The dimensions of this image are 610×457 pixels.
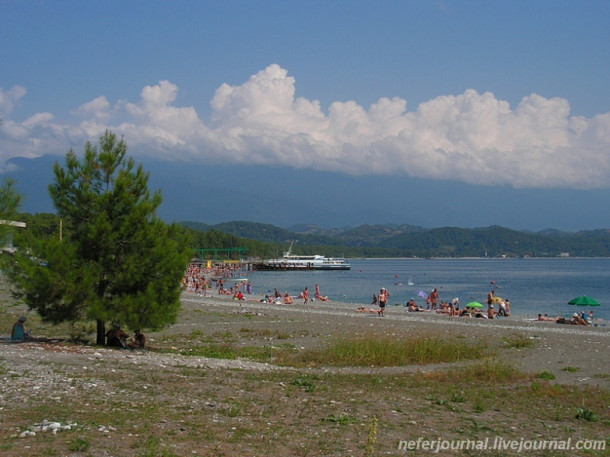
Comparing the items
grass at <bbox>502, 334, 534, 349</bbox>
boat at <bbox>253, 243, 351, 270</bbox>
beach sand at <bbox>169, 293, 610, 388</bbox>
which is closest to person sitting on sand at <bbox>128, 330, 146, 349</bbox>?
beach sand at <bbox>169, 293, 610, 388</bbox>

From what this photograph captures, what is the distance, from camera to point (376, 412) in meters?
11.1

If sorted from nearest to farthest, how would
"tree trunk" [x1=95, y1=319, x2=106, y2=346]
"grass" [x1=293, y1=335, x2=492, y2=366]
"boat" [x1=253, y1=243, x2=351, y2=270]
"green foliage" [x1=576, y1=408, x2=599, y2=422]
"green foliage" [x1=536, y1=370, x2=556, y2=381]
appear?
"green foliage" [x1=576, y1=408, x2=599, y2=422], "green foliage" [x1=536, y1=370, x2=556, y2=381], "grass" [x1=293, y1=335, x2=492, y2=366], "tree trunk" [x1=95, y1=319, x2=106, y2=346], "boat" [x1=253, y1=243, x2=351, y2=270]

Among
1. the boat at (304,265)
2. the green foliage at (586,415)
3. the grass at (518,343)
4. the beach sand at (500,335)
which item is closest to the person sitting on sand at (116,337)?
the beach sand at (500,335)

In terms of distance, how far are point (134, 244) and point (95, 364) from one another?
204 inches

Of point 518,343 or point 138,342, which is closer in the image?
point 138,342

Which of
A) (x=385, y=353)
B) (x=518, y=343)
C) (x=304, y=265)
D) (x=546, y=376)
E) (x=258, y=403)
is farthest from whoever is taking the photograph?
(x=304, y=265)

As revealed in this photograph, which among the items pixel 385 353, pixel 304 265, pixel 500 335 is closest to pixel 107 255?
pixel 385 353

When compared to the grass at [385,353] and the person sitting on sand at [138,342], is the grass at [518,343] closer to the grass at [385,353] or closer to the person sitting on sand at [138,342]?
the grass at [385,353]

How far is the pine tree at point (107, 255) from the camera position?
18562 millimetres

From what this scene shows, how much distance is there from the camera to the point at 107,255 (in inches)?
762

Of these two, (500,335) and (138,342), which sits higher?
(138,342)

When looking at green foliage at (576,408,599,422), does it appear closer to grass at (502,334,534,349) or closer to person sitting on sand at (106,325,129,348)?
grass at (502,334,534,349)

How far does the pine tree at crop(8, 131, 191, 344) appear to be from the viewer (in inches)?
731

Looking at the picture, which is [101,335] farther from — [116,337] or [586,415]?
[586,415]
